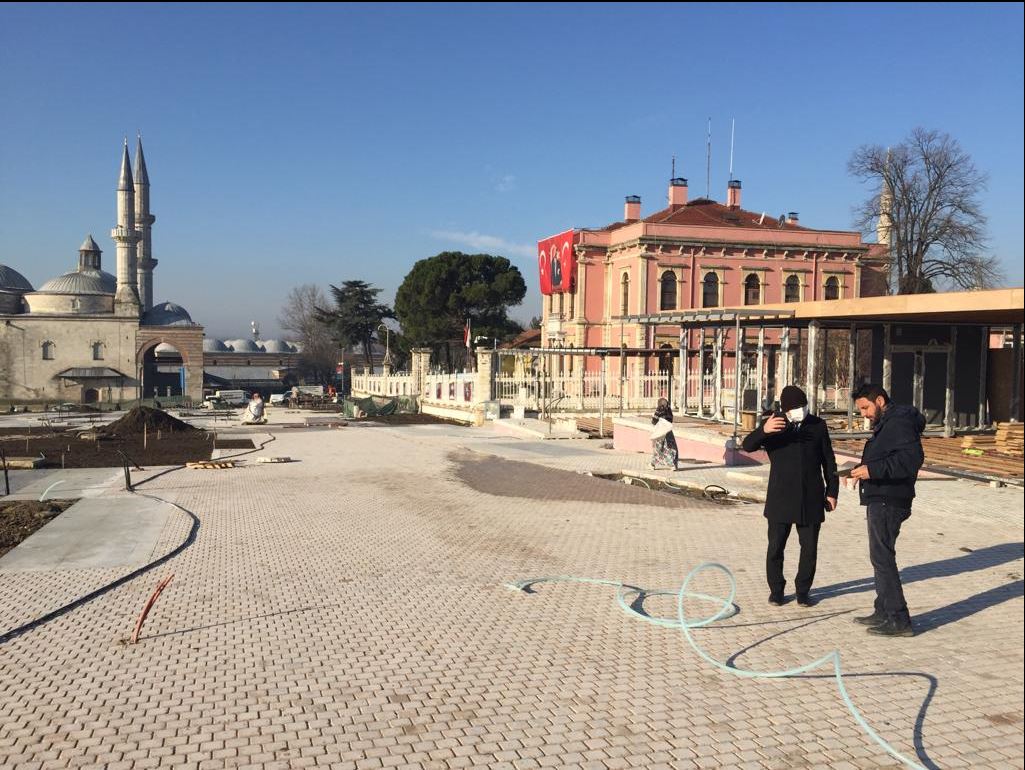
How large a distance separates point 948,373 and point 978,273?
1912 centimetres

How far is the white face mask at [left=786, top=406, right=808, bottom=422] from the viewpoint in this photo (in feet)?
20.7

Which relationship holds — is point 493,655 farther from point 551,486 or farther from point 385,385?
point 385,385

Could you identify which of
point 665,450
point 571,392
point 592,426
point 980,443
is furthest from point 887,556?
point 571,392

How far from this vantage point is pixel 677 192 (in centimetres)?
4678

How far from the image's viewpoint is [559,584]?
23.9ft

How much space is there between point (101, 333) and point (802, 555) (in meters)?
75.6

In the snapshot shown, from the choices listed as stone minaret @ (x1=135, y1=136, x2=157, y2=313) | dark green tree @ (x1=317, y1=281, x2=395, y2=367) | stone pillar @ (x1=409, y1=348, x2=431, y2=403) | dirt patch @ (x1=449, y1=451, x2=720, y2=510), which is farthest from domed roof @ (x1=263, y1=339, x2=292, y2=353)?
dirt patch @ (x1=449, y1=451, x2=720, y2=510)

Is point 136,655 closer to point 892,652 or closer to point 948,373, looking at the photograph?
point 892,652

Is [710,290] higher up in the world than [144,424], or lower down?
higher up

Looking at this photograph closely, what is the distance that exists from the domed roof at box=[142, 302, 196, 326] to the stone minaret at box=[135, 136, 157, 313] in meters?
3.67

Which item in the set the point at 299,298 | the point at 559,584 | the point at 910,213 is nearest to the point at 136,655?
the point at 559,584

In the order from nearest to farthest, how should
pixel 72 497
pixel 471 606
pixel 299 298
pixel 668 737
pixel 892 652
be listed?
pixel 668 737 → pixel 892 652 → pixel 471 606 → pixel 72 497 → pixel 299 298

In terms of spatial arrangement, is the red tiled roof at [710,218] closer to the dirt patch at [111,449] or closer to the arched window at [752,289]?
the arched window at [752,289]

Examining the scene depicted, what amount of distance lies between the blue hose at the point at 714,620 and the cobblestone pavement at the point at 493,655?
67 millimetres
